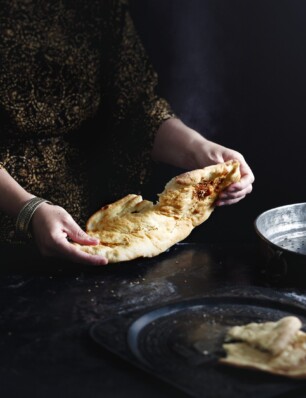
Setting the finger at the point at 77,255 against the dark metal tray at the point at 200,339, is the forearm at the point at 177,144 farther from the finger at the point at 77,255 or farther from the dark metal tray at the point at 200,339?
the dark metal tray at the point at 200,339

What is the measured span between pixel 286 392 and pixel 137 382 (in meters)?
0.27

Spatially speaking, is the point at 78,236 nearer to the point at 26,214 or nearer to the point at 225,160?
the point at 26,214

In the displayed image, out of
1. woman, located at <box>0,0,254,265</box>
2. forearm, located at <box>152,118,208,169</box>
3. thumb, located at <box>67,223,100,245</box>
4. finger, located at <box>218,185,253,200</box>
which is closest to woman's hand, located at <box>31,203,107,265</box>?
thumb, located at <box>67,223,100,245</box>

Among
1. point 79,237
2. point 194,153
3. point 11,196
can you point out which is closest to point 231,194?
point 194,153

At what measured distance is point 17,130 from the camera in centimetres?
220

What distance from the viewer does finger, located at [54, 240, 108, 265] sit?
1.77 meters

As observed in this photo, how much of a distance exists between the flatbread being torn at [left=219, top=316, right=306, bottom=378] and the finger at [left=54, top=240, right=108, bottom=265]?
0.47 m

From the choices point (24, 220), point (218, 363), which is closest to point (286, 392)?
point (218, 363)

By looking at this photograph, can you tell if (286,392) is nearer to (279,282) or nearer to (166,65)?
(279,282)

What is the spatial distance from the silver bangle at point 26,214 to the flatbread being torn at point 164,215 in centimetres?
18

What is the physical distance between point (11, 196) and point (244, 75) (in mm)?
1121

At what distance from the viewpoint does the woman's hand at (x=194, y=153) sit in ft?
6.93

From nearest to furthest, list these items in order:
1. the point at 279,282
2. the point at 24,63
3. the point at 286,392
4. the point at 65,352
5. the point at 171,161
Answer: the point at 286,392
the point at 65,352
the point at 279,282
the point at 24,63
the point at 171,161

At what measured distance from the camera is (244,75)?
8.69 feet
